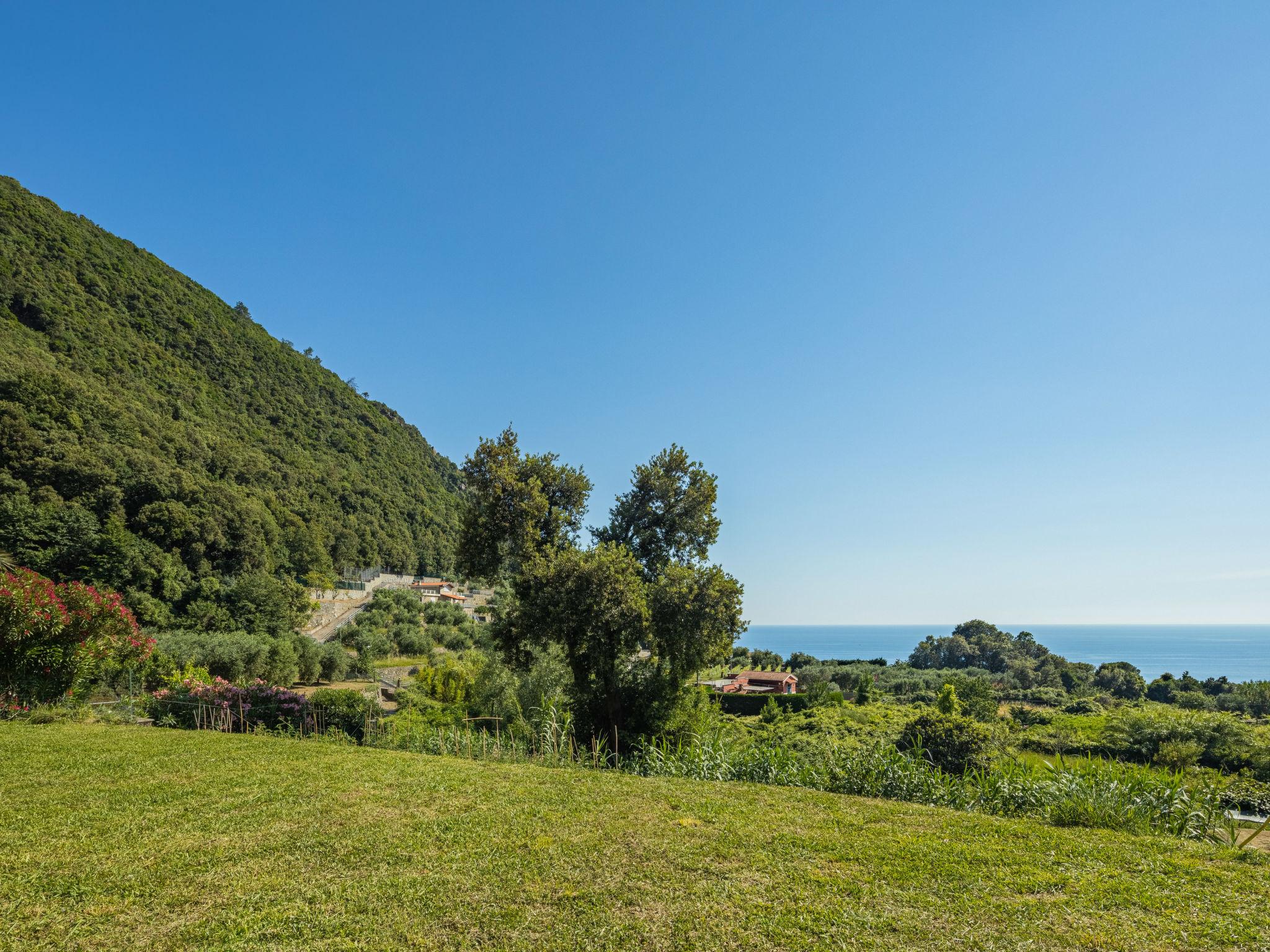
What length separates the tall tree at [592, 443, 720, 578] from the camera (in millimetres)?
16406

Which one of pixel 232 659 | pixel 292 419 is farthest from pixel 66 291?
pixel 232 659

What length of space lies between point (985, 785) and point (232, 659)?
1454 inches

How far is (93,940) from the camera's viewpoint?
3625 mm

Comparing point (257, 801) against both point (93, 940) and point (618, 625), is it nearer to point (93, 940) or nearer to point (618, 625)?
point (93, 940)

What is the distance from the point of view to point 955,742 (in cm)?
1855

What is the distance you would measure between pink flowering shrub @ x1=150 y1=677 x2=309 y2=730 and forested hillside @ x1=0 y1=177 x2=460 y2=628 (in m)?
38.9

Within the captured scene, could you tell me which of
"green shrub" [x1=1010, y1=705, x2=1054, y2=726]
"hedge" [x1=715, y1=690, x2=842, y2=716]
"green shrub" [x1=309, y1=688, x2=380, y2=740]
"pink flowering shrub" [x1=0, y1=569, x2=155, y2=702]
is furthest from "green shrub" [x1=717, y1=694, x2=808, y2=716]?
"pink flowering shrub" [x1=0, y1=569, x2=155, y2=702]

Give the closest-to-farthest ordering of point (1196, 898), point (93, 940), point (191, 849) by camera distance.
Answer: point (93, 940) → point (1196, 898) → point (191, 849)

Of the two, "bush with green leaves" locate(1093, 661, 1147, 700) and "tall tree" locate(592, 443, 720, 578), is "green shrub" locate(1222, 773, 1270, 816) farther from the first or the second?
"bush with green leaves" locate(1093, 661, 1147, 700)

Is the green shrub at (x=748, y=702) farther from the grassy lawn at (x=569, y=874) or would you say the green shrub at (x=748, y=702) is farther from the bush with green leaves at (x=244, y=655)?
the grassy lawn at (x=569, y=874)

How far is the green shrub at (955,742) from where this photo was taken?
17891 mm

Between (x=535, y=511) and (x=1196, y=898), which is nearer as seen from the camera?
(x=1196, y=898)

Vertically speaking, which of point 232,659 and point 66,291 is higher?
point 66,291

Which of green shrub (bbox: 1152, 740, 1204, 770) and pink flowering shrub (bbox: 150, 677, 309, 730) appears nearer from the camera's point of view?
pink flowering shrub (bbox: 150, 677, 309, 730)
